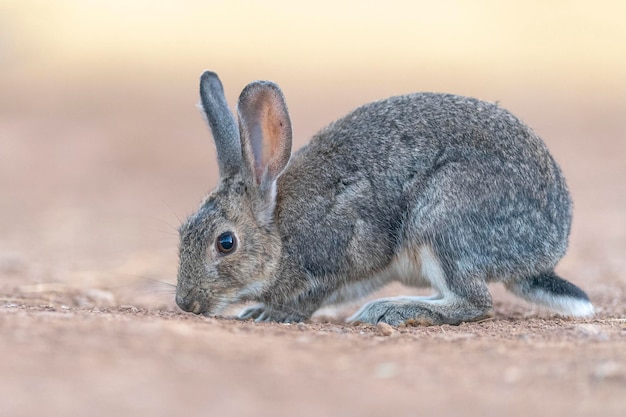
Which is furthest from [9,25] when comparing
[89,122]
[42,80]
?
[89,122]

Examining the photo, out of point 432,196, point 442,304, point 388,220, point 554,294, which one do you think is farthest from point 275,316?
point 554,294

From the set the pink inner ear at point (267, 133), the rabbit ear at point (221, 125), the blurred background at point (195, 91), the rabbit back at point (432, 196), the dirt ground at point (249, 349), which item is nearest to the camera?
the dirt ground at point (249, 349)

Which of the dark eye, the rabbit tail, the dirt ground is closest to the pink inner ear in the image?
the dark eye

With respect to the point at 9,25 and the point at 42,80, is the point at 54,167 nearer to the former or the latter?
the point at 42,80

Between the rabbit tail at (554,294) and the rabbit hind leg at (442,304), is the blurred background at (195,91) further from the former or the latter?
the rabbit hind leg at (442,304)

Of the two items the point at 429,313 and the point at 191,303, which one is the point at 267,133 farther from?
the point at 429,313

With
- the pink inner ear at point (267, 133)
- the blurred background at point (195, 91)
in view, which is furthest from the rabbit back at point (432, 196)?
the blurred background at point (195, 91)
